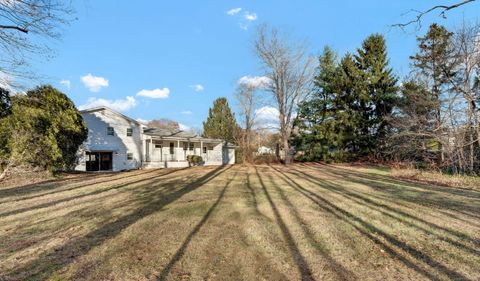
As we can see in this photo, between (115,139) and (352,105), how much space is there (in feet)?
72.0

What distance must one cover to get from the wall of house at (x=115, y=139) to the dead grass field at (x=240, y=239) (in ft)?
46.8

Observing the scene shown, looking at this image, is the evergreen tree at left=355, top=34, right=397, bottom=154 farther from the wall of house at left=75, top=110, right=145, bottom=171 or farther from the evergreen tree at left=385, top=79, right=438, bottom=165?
the wall of house at left=75, top=110, right=145, bottom=171

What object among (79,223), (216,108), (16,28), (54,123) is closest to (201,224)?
(79,223)

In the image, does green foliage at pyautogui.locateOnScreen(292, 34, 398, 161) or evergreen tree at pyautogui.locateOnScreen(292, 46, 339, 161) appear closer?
green foliage at pyautogui.locateOnScreen(292, 34, 398, 161)

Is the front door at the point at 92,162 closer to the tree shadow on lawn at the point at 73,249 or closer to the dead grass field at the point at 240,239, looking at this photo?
the dead grass field at the point at 240,239

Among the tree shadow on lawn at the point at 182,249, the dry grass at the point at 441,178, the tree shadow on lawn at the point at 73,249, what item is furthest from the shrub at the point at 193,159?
the tree shadow on lawn at the point at 182,249

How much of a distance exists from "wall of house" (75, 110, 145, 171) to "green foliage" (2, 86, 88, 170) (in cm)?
491

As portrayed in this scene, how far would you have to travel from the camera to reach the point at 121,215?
510 cm

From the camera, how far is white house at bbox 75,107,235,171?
1964cm

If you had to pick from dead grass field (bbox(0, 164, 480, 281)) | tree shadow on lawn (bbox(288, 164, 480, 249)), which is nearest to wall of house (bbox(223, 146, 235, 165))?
tree shadow on lawn (bbox(288, 164, 480, 249))

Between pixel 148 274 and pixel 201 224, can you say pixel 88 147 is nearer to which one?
pixel 201 224

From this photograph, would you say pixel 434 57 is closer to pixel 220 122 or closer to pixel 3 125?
pixel 3 125

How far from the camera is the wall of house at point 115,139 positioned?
64.3 feet

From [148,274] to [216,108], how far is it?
38.9 m
